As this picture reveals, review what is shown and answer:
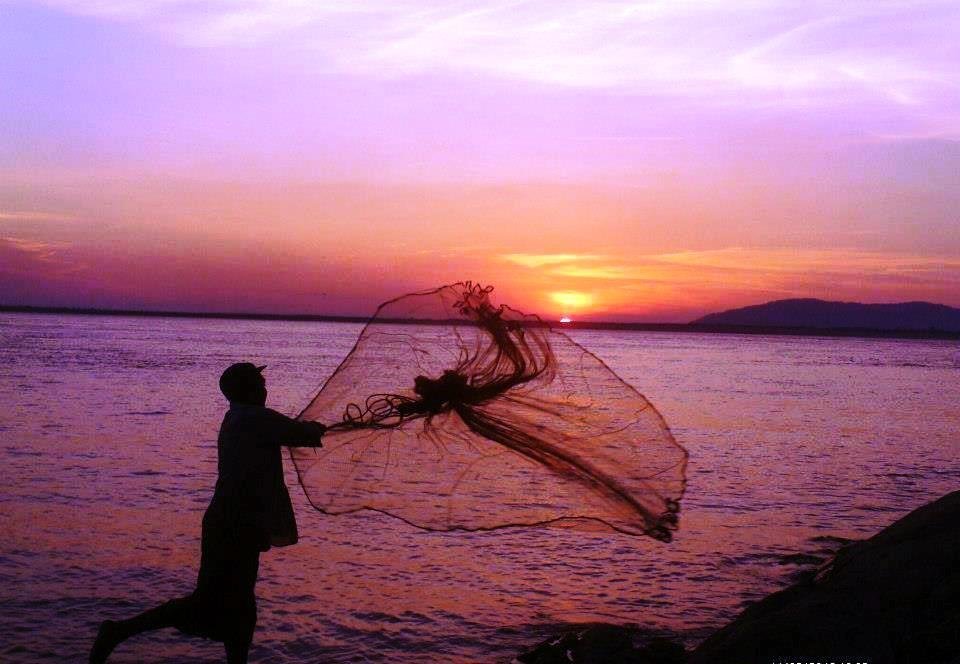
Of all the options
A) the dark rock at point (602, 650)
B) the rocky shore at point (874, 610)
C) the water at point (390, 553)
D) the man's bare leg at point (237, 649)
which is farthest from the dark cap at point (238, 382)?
the rocky shore at point (874, 610)

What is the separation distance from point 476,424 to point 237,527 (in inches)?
63.1

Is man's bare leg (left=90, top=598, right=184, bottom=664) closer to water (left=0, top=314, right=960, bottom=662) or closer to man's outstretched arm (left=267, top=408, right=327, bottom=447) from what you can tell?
man's outstretched arm (left=267, top=408, right=327, bottom=447)

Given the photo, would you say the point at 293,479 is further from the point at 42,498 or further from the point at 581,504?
the point at 581,504

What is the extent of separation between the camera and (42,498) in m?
11.3

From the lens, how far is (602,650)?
6328 mm

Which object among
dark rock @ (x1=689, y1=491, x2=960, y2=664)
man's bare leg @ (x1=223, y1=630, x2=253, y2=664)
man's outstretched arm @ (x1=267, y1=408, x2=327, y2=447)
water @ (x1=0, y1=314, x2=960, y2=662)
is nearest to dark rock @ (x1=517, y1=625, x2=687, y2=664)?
water @ (x1=0, y1=314, x2=960, y2=662)

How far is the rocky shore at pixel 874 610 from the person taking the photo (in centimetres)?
466

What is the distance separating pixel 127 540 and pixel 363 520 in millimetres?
2496

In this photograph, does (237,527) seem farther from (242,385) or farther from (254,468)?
(242,385)

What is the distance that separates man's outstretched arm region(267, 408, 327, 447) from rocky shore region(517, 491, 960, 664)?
2.35 metres

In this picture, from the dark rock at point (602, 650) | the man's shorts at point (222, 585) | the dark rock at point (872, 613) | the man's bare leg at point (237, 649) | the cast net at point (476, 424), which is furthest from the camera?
the dark rock at point (602, 650)

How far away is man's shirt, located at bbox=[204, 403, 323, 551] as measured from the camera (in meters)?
5.22

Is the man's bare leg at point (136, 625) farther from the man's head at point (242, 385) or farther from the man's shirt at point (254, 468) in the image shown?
Answer: the man's head at point (242, 385)

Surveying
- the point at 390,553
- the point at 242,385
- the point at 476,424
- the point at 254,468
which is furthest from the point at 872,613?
the point at 390,553
